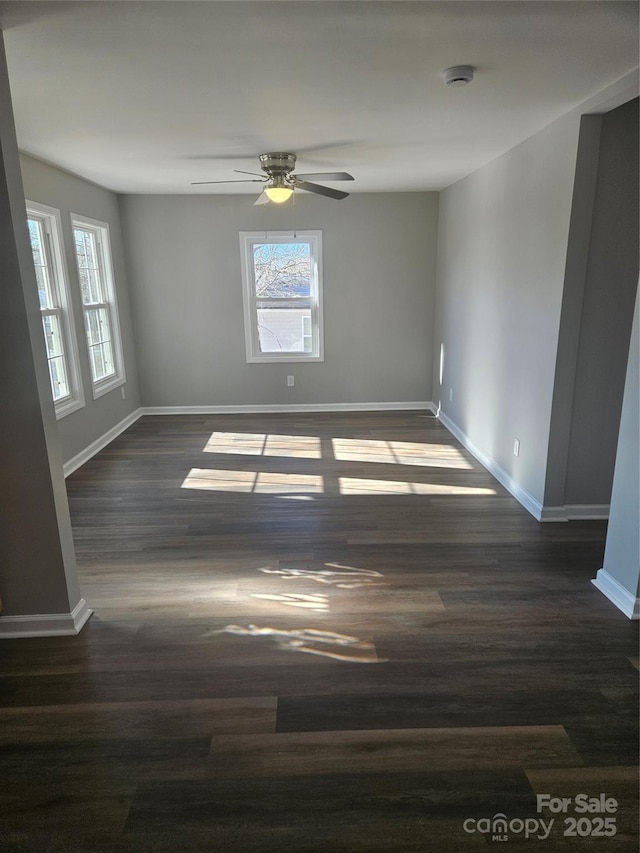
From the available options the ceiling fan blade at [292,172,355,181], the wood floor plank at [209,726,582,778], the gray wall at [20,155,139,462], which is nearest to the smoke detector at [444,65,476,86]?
the ceiling fan blade at [292,172,355,181]

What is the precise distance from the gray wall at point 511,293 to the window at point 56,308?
3.54m

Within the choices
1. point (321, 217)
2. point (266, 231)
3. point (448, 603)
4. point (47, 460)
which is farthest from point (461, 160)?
point (47, 460)

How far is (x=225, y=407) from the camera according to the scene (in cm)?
650

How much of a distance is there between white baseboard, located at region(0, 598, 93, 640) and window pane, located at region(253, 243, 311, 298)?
4489 mm

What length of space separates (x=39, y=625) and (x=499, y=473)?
3.31 metres

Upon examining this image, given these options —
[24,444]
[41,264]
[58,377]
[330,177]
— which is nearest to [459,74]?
[330,177]

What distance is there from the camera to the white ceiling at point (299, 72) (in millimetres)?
1812

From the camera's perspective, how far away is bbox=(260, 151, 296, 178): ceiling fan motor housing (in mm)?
3762

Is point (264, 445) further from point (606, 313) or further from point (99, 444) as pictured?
point (606, 313)

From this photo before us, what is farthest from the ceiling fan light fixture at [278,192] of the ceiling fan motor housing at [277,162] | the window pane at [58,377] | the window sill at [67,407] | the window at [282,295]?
the window sill at [67,407]

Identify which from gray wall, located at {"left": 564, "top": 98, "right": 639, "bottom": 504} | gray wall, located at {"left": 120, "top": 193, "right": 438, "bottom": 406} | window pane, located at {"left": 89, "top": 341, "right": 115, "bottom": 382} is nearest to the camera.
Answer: gray wall, located at {"left": 564, "top": 98, "right": 639, "bottom": 504}

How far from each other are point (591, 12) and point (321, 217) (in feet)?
14.4

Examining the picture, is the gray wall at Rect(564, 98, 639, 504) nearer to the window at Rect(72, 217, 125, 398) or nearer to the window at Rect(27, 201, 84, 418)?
the window at Rect(27, 201, 84, 418)

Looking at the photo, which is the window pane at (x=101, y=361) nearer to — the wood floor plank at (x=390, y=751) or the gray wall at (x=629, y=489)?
the wood floor plank at (x=390, y=751)
